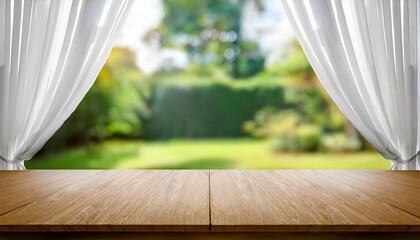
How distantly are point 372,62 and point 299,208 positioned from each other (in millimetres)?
1191

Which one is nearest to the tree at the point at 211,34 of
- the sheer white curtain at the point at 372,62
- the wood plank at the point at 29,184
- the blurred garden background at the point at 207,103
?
the blurred garden background at the point at 207,103

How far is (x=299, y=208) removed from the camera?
86 centimetres

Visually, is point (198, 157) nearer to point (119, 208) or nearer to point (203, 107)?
point (203, 107)

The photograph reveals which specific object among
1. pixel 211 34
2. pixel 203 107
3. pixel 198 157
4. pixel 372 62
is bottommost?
pixel 198 157

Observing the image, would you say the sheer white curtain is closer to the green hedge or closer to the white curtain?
the white curtain

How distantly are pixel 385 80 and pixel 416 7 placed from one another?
43cm

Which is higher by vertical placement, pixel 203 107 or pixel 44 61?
pixel 44 61

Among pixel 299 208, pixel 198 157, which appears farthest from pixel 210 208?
pixel 198 157

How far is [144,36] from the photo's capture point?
462cm

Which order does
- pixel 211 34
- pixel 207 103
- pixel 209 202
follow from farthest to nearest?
1. pixel 211 34
2. pixel 207 103
3. pixel 209 202

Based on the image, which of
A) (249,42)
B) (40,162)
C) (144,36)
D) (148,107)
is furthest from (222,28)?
(40,162)

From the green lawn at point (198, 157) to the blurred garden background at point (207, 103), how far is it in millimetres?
14

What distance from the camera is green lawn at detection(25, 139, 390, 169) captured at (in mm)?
4516

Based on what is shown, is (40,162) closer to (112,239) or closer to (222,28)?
(222,28)
